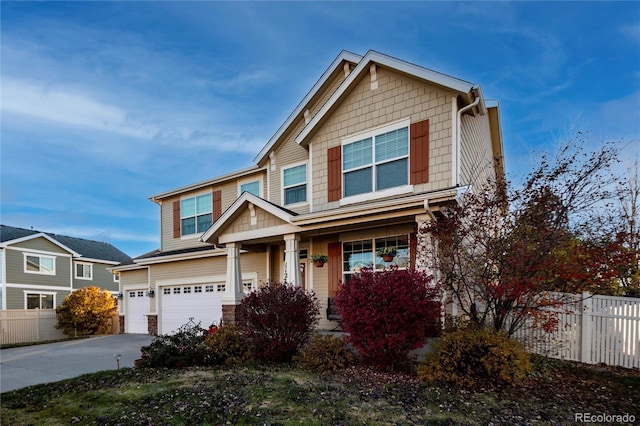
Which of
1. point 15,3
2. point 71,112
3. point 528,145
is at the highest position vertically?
point 15,3

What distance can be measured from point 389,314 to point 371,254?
Result: 4066 millimetres

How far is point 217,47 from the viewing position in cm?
1178

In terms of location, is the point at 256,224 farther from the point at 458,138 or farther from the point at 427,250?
the point at 458,138

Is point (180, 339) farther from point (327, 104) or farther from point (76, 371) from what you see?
point (327, 104)

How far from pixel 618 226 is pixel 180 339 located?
10272mm

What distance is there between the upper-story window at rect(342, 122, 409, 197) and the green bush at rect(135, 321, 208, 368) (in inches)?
214

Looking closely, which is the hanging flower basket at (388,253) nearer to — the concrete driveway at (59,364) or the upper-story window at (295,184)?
the upper-story window at (295,184)

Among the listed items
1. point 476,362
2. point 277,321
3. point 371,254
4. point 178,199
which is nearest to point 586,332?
point 476,362

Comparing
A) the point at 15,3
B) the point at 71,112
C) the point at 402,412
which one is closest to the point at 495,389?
the point at 402,412

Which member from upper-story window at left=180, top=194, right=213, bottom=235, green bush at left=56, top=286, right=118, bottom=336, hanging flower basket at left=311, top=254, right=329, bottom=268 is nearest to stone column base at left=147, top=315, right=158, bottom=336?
upper-story window at left=180, top=194, right=213, bottom=235

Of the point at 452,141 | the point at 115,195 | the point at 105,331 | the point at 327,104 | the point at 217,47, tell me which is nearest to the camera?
the point at 452,141

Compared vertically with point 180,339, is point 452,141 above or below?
above

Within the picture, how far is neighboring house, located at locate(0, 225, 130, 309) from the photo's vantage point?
2358 cm

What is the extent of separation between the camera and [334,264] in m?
11.2
